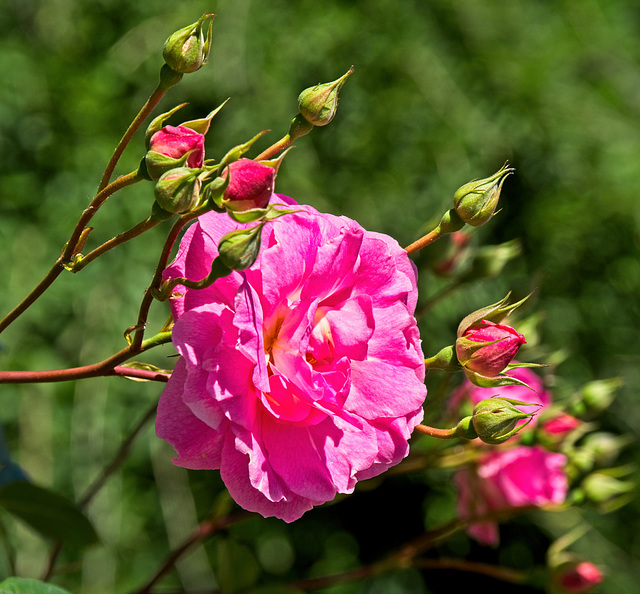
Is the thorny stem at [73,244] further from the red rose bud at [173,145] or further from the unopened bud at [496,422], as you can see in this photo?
the unopened bud at [496,422]

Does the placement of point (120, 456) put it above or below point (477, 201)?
below

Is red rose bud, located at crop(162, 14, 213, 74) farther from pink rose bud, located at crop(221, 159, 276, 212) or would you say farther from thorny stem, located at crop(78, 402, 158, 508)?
thorny stem, located at crop(78, 402, 158, 508)

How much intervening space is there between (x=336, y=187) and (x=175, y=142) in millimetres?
670

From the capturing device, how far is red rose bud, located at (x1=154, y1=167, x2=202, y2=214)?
0.29 m

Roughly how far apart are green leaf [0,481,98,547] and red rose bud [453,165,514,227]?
284 millimetres

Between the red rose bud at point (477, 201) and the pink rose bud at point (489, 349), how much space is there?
0.05 meters

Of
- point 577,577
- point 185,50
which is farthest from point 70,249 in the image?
point 577,577

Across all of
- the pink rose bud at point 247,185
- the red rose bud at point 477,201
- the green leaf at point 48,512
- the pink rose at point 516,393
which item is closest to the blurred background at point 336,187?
the pink rose at point 516,393

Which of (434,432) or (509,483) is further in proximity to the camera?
(509,483)

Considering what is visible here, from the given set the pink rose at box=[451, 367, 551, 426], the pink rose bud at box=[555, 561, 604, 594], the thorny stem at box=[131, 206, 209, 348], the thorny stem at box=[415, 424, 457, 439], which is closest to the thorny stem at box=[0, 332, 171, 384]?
the thorny stem at box=[131, 206, 209, 348]

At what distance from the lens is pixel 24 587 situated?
0.36 meters

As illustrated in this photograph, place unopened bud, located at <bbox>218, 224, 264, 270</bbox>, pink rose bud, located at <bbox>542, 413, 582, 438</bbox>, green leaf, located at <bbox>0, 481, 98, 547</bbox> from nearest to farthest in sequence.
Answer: unopened bud, located at <bbox>218, 224, 264, 270</bbox> → green leaf, located at <bbox>0, 481, 98, 547</bbox> → pink rose bud, located at <bbox>542, 413, 582, 438</bbox>

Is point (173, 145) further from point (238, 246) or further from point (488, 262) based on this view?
point (488, 262)

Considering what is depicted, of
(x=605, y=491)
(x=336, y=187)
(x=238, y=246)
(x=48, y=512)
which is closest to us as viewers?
(x=238, y=246)
